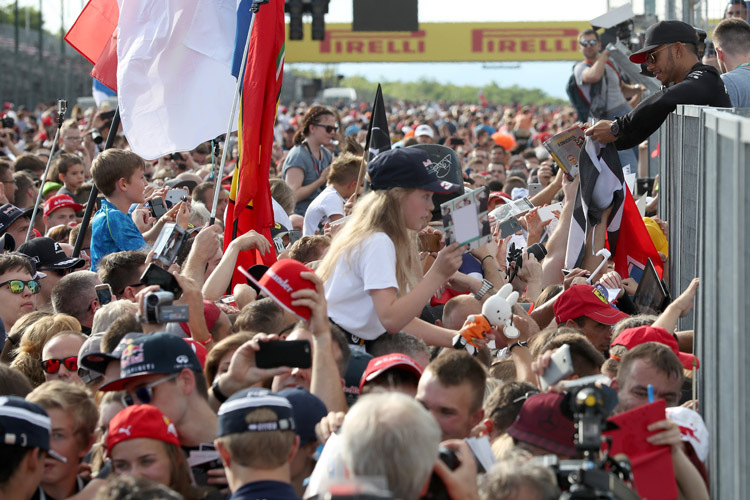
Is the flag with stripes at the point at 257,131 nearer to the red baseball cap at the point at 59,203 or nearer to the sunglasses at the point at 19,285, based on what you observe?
the sunglasses at the point at 19,285

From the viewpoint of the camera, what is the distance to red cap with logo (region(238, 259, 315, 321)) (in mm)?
4488

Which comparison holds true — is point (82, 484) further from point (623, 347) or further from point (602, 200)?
point (602, 200)

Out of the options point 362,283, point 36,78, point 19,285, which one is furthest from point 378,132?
Result: point 36,78

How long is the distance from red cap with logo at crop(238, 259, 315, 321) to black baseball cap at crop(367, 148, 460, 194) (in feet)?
3.11

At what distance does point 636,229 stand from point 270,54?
9.67 feet

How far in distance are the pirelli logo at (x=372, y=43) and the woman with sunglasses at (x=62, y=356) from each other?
6711cm

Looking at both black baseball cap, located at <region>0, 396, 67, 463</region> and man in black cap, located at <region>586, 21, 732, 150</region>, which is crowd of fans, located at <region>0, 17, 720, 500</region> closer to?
black baseball cap, located at <region>0, 396, 67, 463</region>

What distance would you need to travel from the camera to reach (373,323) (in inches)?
212

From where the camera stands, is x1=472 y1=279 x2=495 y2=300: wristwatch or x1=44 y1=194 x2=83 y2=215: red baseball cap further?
x1=44 y1=194 x2=83 y2=215: red baseball cap

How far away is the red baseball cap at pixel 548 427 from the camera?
4016mm

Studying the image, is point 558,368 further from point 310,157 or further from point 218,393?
point 310,157

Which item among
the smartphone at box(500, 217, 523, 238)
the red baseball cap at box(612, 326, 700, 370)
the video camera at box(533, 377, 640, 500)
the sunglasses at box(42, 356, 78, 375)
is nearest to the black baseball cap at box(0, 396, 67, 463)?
the sunglasses at box(42, 356, 78, 375)

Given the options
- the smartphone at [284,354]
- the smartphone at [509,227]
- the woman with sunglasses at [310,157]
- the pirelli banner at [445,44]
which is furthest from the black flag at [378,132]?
the pirelli banner at [445,44]

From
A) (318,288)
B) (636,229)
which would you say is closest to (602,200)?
(636,229)
